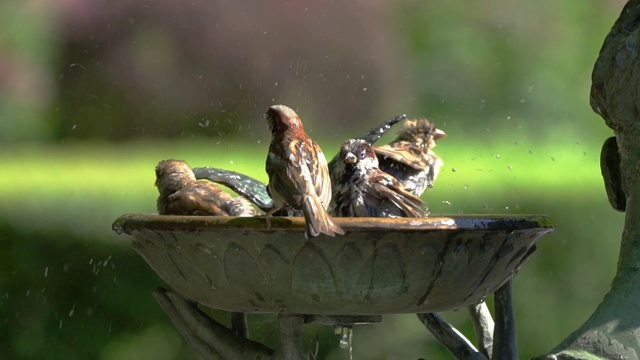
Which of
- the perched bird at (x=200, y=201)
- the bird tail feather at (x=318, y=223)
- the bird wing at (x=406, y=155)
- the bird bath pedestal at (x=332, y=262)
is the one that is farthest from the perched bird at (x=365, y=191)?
the bird wing at (x=406, y=155)

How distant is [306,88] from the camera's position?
6566 mm

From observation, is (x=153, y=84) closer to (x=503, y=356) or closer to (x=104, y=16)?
(x=104, y=16)

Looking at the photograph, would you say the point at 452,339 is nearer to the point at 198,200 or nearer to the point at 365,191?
the point at 365,191

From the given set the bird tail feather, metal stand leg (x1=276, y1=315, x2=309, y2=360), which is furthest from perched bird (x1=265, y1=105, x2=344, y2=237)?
metal stand leg (x1=276, y1=315, x2=309, y2=360)

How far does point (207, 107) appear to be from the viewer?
6297 millimetres

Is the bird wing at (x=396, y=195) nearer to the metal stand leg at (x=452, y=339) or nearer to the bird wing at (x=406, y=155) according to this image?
the metal stand leg at (x=452, y=339)

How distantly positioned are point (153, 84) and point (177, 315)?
3.68 m

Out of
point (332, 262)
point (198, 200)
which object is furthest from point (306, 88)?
point (332, 262)

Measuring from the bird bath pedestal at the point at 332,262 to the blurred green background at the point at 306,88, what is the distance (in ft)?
7.45

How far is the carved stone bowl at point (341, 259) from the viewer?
2.25 metres

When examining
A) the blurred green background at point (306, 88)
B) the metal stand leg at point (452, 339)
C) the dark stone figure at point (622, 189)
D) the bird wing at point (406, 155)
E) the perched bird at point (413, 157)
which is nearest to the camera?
the dark stone figure at point (622, 189)

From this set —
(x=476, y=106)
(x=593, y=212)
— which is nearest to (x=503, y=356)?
(x=593, y=212)

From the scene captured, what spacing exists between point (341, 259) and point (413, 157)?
2502 millimetres

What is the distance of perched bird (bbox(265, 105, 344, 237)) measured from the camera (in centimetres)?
234
